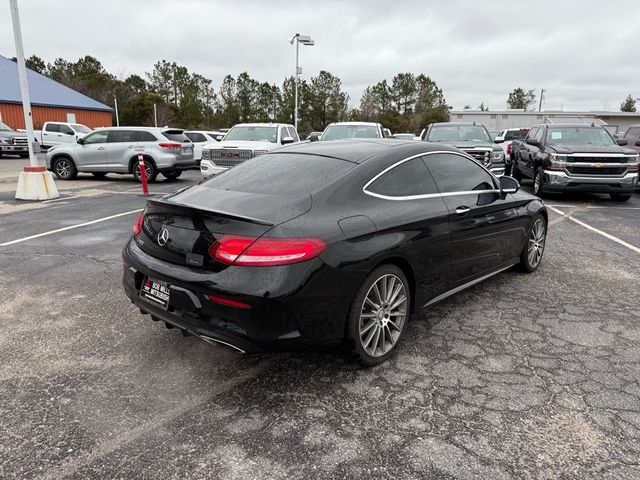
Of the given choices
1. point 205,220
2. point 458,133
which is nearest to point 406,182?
point 205,220

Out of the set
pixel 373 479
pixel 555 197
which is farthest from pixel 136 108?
pixel 373 479

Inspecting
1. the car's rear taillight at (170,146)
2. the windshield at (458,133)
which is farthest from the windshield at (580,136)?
the car's rear taillight at (170,146)

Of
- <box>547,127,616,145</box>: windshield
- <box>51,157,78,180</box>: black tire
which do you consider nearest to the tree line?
<box>51,157,78,180</box>: black tire

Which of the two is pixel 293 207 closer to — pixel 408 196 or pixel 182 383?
pixel 408 196

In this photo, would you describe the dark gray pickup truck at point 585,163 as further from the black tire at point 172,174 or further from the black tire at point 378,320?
the black tire at point 172,174

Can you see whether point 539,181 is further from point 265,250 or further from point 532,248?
point 265,250

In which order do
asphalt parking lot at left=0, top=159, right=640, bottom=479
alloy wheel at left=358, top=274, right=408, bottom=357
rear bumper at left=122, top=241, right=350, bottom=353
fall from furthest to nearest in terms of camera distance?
1. alloy wheel at left=358, top=274, right=408, bottom=357
2. rear bumper at left=122, top=241, right=350, bottom=353
3. asphalt parking lot at left=0, top=159, right=640, bottom=479

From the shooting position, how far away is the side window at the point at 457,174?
163 inches

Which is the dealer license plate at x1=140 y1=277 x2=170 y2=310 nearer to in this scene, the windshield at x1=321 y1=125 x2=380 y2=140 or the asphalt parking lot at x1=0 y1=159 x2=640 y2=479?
the asphalt parking lot at x1=0 y1=159 x2=640 y2=479

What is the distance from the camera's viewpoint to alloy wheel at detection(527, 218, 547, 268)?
552 centimetres

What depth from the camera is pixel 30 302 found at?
15.2 ft

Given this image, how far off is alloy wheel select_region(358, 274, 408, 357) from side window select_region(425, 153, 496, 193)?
1.06m

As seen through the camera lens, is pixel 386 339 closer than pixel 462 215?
Yes

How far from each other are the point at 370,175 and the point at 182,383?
75.3 inches
